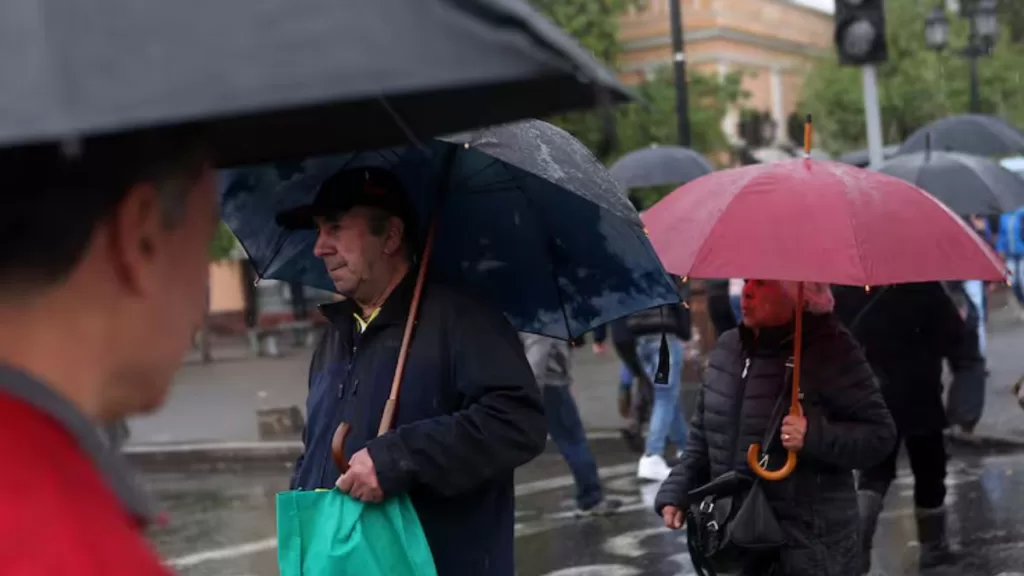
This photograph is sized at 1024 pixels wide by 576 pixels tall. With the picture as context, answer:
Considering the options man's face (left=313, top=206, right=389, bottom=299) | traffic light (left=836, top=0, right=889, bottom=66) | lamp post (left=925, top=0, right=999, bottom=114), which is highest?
lamp post (left=925, top=0, right=999, bottom=114)

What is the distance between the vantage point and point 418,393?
3.29 m

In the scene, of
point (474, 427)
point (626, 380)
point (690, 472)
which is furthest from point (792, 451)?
point (626, 380)

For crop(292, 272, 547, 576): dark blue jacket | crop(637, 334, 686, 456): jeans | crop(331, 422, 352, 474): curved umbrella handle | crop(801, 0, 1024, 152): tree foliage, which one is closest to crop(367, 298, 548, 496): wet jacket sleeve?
crop(292, 272, 547, 576): dark blue jacket

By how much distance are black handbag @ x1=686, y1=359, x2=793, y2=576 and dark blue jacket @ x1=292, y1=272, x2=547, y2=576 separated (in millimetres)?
1196

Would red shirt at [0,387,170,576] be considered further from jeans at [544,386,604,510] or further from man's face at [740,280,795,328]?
jeans at [544,386,604,510]

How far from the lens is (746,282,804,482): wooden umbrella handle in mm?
4371

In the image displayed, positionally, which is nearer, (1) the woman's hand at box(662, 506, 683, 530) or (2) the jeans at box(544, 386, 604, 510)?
(1) the woman's hand at box(662, 506, 683, 530)

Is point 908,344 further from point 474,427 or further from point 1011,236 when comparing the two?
point 1011,236

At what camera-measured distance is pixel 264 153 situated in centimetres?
167

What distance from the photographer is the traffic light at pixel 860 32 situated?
27.9ft

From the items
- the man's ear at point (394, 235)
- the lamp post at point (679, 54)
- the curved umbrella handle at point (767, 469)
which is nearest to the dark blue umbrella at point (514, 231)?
the man's ear at point (394, 235)

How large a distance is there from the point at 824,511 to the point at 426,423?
5.73 feet

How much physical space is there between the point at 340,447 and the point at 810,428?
1.75 m

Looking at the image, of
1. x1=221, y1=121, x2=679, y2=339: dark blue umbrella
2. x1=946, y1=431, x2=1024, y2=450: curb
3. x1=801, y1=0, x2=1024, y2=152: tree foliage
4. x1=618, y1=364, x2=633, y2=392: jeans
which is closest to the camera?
x1=221, y1=121, x2=679, y2=339: dark blue umbrella
